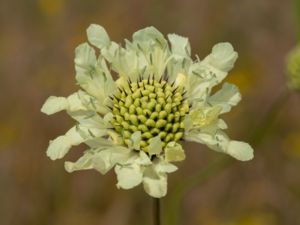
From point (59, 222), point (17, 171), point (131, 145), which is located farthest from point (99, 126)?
point (17, 171)

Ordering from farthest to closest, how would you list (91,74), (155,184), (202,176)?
1. (202,176)
2. (91,74)
3. (155,184)

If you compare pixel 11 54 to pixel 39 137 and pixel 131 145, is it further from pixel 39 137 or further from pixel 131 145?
pixel 131 145

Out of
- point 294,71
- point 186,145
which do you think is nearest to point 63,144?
point 294,71

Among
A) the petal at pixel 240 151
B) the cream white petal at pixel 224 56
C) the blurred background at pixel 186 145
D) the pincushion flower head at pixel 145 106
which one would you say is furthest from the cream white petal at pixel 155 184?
the blurred background at pixel 186 145

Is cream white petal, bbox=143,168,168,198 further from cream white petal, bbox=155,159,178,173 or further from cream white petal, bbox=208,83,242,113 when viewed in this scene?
cream white petal, bbox=208,83,242,113

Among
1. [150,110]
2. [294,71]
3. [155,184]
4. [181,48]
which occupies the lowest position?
[155,184]

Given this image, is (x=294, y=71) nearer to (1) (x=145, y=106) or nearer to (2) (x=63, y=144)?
(1) (x=145, y=106)

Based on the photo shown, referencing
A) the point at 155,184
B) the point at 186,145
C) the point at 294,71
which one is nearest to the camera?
the point at 155,184
